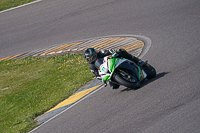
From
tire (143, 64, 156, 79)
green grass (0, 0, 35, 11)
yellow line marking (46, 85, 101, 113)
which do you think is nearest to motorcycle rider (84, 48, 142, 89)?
tire (143, 64, 156, 79)

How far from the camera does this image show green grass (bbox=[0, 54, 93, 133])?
393 inches

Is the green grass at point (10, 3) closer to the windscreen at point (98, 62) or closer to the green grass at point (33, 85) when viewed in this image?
the green grass at point (33, 85)

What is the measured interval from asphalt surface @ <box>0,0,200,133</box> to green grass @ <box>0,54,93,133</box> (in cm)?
115

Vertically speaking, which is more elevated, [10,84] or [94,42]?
[94,42]

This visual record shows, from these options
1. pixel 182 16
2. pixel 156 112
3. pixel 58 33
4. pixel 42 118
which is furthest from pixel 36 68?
pixel 156 112

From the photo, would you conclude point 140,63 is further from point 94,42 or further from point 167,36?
point 94,42

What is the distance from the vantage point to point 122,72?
8156mm

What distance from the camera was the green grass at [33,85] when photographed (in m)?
9.98

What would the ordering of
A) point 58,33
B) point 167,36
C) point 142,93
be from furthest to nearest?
point 58,33, point 167,36, point 142,93

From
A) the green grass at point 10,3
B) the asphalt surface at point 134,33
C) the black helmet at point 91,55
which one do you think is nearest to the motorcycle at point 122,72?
the black helmet at point 91,55

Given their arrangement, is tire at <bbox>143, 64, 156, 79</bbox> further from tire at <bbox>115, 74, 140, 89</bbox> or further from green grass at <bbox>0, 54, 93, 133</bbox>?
green grass at <bbox>0, 54, 93, 133</bbox>

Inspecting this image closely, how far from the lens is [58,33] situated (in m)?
15.3

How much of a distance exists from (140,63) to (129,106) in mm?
1734

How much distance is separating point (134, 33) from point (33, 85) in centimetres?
486
